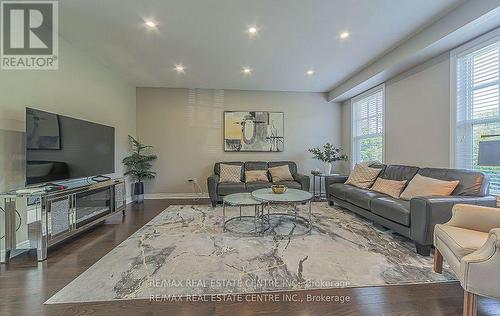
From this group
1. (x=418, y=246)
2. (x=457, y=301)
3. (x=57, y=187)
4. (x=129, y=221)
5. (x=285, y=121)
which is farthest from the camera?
(x=285, y=121)

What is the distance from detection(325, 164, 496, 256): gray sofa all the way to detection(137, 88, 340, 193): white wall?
2.69 metres

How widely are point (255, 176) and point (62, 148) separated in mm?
3344

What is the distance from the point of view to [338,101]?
6.04 m

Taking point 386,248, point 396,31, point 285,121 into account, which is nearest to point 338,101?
point 285,121

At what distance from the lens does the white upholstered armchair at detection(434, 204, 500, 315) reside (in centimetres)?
138

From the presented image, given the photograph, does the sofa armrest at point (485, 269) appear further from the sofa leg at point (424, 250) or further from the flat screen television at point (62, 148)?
the flat screen television at point (62, 148)

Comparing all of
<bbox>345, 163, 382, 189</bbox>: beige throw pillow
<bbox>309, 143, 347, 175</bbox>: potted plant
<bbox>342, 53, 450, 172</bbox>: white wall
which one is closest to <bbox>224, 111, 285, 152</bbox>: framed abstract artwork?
<bbox>309, 143, 347, 175</bbox>: potted plant

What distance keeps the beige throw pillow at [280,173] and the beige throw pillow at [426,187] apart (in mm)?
2349

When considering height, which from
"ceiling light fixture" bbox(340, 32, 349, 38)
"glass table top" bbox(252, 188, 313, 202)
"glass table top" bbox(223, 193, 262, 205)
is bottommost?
"glass table top" bbox(223, 193, 262, 205)

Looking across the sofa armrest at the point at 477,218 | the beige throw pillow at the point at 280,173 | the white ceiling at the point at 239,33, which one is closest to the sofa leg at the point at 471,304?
the sofa armrest at the point at 477,218

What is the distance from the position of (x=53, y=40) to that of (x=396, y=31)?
4473mm

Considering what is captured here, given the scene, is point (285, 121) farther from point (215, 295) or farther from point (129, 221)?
point (215, 295)

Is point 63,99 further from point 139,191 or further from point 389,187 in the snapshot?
point 389,187

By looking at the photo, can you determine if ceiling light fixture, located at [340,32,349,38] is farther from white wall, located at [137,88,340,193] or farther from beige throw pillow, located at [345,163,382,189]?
white wall, located at [137,88,340,193]
